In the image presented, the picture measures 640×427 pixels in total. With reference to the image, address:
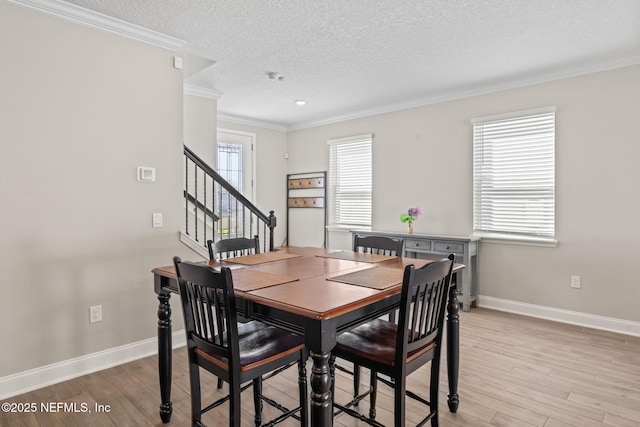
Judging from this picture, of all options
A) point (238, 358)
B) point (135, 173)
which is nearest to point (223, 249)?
point (135, 173)

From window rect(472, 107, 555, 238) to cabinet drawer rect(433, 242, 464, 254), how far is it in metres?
0.45

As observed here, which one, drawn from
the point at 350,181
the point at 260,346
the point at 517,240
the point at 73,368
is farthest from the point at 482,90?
the point at 73,368

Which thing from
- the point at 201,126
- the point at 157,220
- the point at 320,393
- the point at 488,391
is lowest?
the point at 488,391

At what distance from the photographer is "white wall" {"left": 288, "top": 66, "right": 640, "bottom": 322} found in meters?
3.53

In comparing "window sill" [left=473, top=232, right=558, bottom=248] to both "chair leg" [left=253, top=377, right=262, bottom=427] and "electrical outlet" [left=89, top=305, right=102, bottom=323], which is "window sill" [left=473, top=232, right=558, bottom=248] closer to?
"chair leg" [left=253, top=377, right=262, bottom=427]

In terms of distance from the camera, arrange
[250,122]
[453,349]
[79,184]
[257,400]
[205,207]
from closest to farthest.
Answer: [257,400] < [453,349] < [79,184] < [205,207] < [250,122]

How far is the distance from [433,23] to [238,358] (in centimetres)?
268

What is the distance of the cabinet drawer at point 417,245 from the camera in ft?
14.6

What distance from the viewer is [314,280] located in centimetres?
193

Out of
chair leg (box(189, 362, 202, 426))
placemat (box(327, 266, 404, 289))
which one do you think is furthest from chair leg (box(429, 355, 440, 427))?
chair leg (box(189, 362, 202, 426))

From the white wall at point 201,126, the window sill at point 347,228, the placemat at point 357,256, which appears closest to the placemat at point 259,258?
the placemat at point 357,256

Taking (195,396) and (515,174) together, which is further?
(515,174)

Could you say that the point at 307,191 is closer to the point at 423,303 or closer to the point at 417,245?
the point at 417,245

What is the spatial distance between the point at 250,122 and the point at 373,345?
4.90 m
